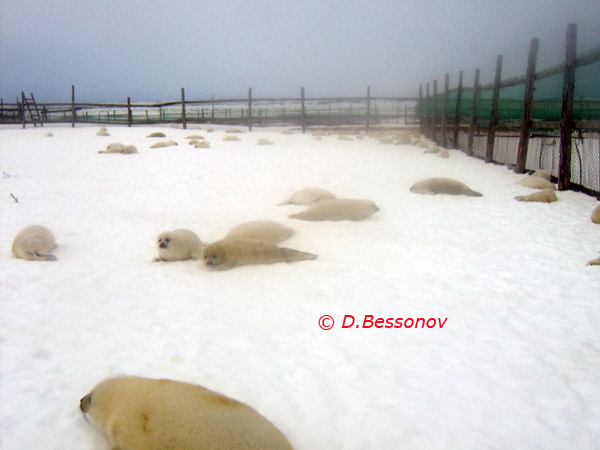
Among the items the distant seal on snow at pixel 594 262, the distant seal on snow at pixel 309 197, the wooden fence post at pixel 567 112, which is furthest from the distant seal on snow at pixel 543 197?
the distant seal on snow at pixel 594 262

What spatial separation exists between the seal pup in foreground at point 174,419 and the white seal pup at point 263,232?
2.81 m

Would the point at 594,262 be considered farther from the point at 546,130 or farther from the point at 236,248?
the point at 546,130

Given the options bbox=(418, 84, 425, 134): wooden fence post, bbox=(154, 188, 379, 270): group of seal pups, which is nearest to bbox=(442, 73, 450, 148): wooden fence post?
bbox=(418, 84, 425, 134): wooden fence post

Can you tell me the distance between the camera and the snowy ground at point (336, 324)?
1.97 meters

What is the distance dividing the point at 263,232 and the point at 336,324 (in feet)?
6.59

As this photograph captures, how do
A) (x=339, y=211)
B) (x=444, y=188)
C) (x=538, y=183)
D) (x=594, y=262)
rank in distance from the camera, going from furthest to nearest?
(x=538, y=183) < (x=444, y=188) < (x=339, y=211) < (x=594, y=262)

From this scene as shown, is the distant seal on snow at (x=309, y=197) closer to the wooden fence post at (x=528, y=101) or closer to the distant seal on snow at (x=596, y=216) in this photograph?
the distant seal on snow at (x=596, y=216)

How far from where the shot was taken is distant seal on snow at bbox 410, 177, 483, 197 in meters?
7.32

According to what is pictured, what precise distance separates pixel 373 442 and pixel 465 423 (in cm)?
42

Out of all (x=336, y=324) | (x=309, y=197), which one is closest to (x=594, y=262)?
(x=336, y=324)

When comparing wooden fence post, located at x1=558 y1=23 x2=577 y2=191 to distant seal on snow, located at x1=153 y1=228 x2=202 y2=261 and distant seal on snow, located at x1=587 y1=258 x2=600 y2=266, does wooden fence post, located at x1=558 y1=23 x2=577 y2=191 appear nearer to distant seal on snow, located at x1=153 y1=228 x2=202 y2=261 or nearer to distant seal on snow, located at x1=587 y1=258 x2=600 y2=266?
distant seal on snow, located at x1=587 y1=258 x2=600 y2=266

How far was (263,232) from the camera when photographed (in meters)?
4.72

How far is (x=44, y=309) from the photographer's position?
2.99 metres

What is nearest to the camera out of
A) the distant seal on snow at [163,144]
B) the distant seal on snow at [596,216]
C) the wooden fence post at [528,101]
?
the distant seal on snow at [596,216]
